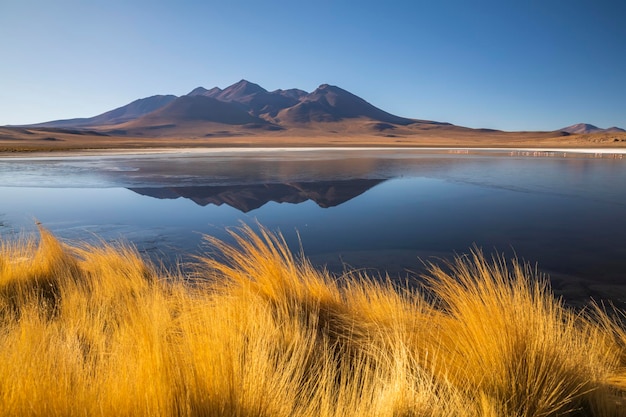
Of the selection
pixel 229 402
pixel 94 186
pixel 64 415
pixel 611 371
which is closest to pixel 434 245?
pixel 611 371

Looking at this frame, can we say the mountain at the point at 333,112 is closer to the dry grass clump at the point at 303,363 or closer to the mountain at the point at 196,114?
the mountain at the point at 196,114

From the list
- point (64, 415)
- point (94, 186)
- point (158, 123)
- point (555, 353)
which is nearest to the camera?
point (64, 415)

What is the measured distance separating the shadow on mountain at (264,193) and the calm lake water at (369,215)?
0.10ft

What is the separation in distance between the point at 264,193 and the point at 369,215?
331cm

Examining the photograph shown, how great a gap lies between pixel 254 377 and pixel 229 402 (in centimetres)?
13

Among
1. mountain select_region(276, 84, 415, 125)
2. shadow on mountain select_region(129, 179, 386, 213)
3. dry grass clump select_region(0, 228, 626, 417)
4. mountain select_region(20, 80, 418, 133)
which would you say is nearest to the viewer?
dry grass clump select_region(0, 228, 626, 417)

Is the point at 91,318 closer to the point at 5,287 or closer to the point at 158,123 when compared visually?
the point at 5,287

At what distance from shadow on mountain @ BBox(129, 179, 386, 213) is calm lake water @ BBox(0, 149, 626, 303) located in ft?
0.10

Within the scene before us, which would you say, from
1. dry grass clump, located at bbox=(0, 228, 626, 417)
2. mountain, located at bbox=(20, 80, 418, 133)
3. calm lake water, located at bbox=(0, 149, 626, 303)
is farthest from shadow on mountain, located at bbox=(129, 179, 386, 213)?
mountain, located at bbox=(20, 80, 418, 133)

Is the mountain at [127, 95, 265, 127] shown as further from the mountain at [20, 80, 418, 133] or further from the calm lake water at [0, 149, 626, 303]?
the calm lake water at [0, 149, 626, 303]

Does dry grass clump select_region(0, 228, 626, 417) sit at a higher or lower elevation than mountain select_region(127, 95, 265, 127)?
lower

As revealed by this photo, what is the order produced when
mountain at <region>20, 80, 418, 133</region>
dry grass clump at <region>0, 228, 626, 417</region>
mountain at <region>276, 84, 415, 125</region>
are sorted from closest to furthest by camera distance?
dry grass clump at <region>0, 228, 626, 417</region> < mountain at <region>20, 80, 418, 133</region> < mountain at <region>276, 84, 415, 125</region>

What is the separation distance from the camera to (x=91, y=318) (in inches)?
105

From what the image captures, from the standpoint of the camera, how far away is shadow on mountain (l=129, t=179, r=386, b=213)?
27.3 ft
